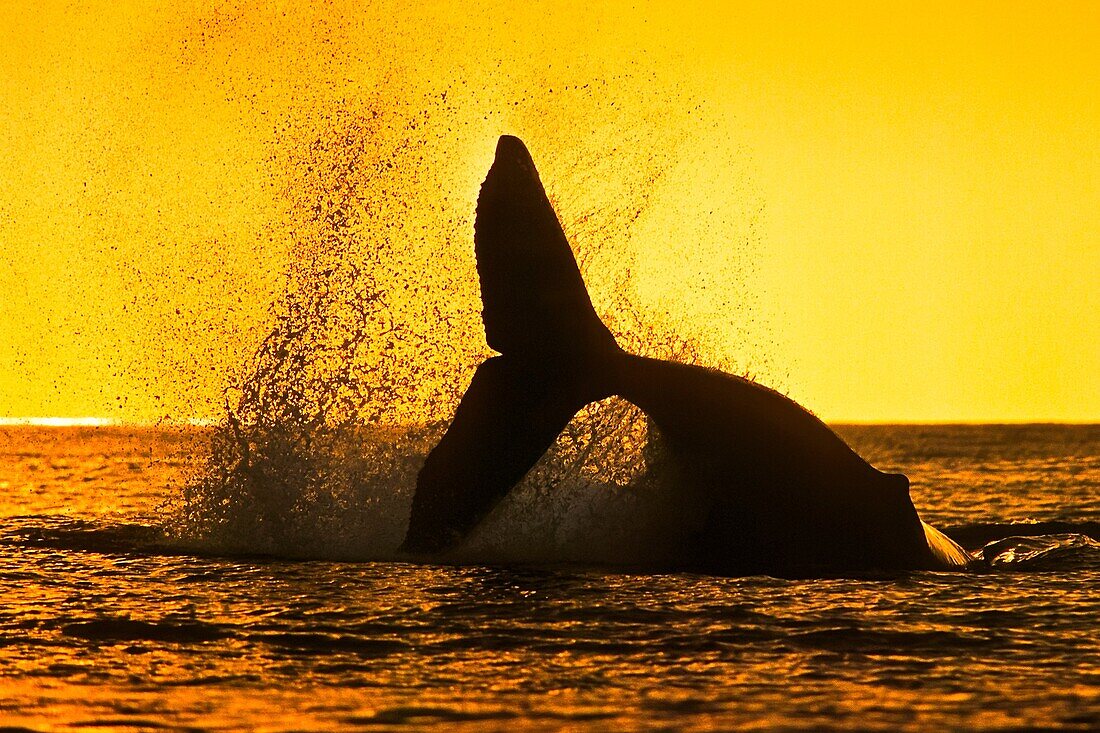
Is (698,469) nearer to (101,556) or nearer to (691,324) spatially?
(691,324)

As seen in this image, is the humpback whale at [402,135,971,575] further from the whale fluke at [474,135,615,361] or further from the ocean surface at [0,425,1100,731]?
the ocean surface at [0,425,1100,731]

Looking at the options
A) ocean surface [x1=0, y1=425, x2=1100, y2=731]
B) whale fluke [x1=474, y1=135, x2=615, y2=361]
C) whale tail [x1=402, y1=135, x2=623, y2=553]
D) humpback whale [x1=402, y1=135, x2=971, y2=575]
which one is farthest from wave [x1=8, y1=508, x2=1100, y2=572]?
whale fluke [x1=474, y1=135, x2=615, y2=361]

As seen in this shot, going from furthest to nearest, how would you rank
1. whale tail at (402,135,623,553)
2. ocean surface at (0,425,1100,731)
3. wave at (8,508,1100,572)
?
wave at (8,508,1100,572) → whale tail at (402,135,623,553) → ocean surface at (0,425,1100,731)

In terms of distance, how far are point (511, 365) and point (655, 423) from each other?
1924 millimetres

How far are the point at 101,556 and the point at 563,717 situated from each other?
11.1m

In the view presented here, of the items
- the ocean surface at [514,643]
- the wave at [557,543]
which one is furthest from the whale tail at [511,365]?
the wave at [557,543]

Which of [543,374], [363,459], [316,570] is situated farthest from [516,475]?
[363,459]

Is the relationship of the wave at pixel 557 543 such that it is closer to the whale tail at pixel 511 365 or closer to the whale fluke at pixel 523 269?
the whale tail at pixel 511 365

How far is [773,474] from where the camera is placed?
54.2 ft

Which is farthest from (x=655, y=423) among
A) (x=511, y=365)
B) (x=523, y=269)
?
(x=523, y=269)

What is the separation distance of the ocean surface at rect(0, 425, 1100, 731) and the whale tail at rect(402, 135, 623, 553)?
1.03 meters

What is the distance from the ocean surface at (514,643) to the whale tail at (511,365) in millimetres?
1027

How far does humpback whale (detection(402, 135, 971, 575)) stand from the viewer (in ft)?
50.8

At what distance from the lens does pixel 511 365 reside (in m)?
15.8
